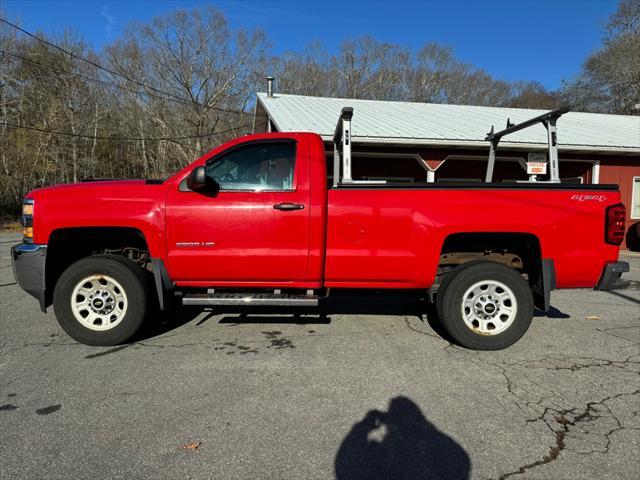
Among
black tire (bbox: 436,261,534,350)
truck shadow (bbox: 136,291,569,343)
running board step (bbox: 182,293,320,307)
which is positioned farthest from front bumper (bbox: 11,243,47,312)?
black tire (bbox: 436,261,534,350)

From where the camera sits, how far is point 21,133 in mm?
25109

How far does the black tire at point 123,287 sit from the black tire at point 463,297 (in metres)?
2.95

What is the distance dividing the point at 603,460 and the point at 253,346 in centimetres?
292

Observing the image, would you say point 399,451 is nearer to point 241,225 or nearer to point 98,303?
point 241,225

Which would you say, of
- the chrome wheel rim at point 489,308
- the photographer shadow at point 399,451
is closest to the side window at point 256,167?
the chrome wheel rim at point 489,308

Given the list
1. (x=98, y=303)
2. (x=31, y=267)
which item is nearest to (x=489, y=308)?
(x=98, y=303)

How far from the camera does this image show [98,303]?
3986 mm

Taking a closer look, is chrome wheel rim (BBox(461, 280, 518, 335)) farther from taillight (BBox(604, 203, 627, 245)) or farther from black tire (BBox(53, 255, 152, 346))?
black tire (BBox(53, 255, 152, 346))

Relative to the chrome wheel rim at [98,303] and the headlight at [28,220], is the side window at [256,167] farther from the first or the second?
the headlight at [28,220]

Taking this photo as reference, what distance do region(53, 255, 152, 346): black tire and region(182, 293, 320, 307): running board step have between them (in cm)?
45

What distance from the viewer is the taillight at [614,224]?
12.6 feet

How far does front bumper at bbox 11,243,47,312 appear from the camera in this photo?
12.7ft

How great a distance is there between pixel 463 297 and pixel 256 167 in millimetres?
2414

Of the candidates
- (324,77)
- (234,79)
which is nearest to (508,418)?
(234,79)
